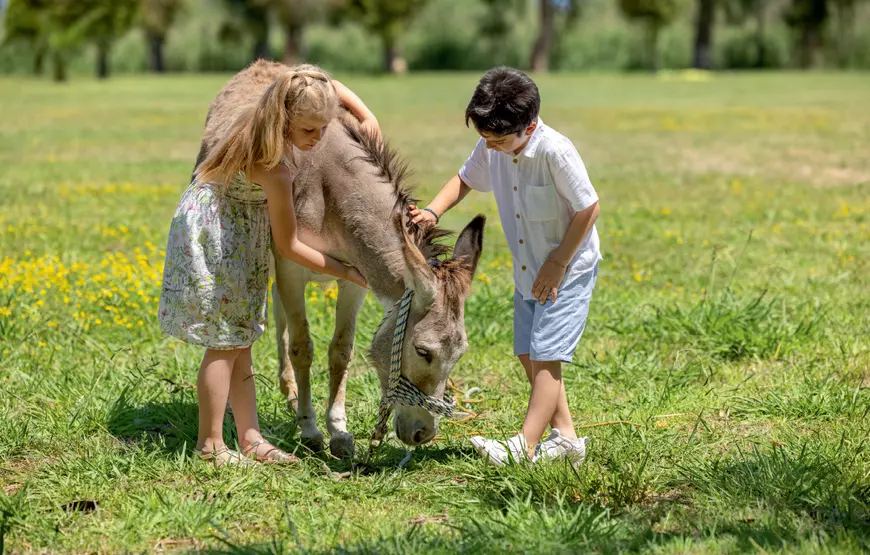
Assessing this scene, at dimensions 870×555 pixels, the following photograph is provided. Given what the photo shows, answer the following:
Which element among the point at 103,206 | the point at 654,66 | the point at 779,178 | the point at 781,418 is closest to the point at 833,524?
the point at 781,418

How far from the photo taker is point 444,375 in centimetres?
427

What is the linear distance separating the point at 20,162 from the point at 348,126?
11940 millimetres

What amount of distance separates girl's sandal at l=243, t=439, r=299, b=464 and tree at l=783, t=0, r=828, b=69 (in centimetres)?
5214

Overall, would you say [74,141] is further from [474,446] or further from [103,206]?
[474,446]

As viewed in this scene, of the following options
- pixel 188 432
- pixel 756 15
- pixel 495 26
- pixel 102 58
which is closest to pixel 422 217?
pixel 188 432

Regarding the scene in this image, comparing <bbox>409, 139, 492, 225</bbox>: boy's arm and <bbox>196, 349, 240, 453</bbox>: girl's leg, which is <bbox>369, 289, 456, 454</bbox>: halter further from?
<bbox>196, 349, 240, 453</bbox>: girl's leg

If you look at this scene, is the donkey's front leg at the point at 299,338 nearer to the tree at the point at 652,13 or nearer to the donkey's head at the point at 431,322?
the donkey's head at the point at 431,322

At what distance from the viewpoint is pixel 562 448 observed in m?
4.51

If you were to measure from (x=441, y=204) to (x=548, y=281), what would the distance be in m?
0.67

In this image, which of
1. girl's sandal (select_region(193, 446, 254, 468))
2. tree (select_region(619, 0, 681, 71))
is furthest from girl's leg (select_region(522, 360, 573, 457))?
tree (select_region(619, 0, 681, 71))

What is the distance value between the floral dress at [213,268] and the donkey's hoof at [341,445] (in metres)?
0.68

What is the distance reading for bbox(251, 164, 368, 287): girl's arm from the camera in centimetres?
429

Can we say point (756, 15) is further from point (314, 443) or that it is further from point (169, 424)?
point (169, 424)

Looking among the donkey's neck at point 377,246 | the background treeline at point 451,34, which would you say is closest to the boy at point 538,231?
the donkey's neck at point 377,246
